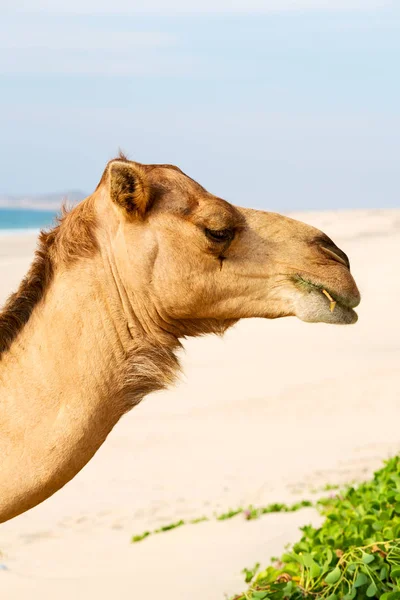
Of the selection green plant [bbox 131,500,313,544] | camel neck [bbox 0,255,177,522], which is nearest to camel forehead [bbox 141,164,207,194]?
camel neck [bbox 0,255,177,522]

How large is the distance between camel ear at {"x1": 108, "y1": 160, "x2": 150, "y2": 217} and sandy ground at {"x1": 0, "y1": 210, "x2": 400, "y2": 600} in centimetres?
67

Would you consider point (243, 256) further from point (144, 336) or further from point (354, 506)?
point (354, 506)

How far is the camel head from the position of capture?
11.1 ft

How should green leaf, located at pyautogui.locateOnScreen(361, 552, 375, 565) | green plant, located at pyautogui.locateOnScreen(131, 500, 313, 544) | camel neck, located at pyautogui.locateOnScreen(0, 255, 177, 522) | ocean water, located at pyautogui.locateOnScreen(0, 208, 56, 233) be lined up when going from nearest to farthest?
camel neck, located at pyautogui.locateOnScreen(0, 255, 177, 522)
green leaf, located at pyautogui.locateOnScreen(361, 552, 375, 565)
green plant, located at pyautogui.locateOnScreen(131, 500, 313, 544)
ocean water, located at pyautogui.locateOnScreen(0, 208, 56, 233)

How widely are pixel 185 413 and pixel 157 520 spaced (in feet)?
15.7

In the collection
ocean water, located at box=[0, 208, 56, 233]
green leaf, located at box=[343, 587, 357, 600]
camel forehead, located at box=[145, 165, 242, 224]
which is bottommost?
green leaf, located at box=[343, 587, 357, 600]

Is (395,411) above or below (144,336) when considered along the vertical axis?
above

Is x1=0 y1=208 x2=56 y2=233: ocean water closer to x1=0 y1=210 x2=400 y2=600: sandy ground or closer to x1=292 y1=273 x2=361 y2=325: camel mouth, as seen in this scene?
x1=0 y1=210 x2=400 y2=600: sandy ground

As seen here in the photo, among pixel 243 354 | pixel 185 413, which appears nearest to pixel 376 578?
pixel 185 413

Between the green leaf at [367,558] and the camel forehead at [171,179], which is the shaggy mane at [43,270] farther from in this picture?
Answer: the green leaf at [367,558]

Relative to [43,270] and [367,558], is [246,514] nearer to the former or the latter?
[367,558]

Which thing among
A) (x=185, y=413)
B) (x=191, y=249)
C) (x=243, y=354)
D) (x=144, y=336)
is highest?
(x=243, y=354)

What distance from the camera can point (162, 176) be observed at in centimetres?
349

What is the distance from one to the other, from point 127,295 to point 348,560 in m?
2.27
